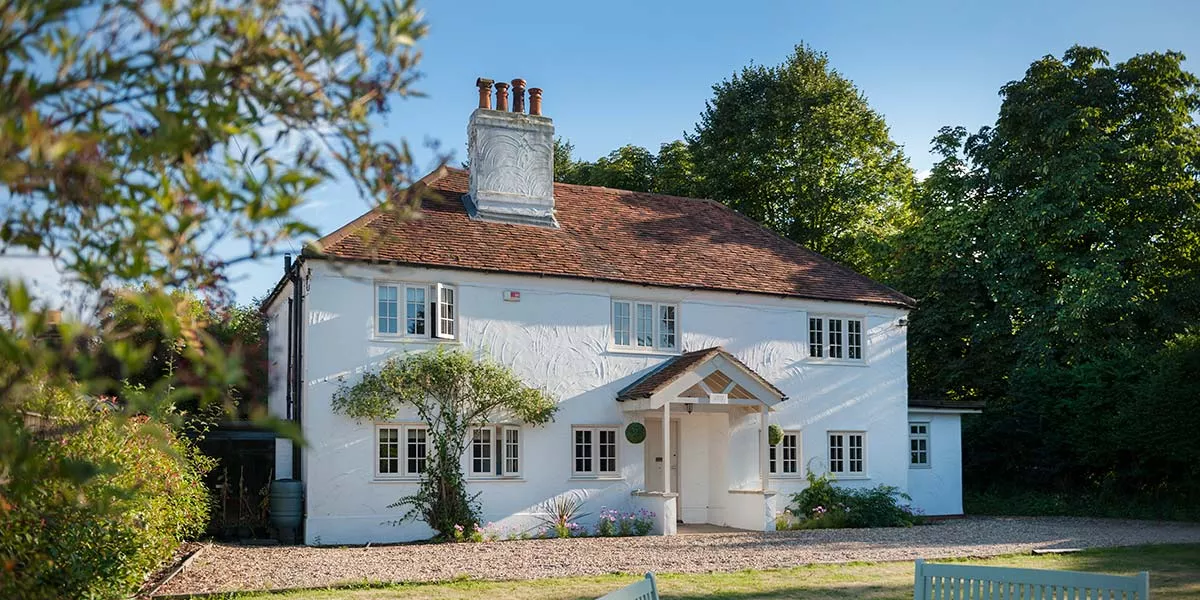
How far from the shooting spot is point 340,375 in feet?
62.1

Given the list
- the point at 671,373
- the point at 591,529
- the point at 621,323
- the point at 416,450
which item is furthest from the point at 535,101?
the point at 591,529

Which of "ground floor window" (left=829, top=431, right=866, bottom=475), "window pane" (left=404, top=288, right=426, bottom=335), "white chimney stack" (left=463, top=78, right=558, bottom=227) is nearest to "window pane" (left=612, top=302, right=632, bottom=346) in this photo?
"white chimney stack" (left=463, top=78, right=558, bottom=227)

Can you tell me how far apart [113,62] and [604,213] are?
2198 centimetres

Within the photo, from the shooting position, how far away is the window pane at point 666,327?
2239cm

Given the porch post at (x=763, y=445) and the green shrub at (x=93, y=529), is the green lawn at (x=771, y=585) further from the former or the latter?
the porch post at (x=763, y=445)

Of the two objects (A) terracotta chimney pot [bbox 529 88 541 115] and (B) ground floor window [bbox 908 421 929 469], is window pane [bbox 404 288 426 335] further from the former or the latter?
(B) ground floor window [bbox 908 421 929 469]

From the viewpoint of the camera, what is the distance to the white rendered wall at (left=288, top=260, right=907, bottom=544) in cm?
1877

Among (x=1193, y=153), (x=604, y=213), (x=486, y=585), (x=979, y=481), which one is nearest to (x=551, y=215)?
(x=604, y=213)

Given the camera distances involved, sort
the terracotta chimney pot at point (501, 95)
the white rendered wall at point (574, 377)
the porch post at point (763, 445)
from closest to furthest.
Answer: the white rendered wall at point (574, 377), the porch post at point (763, 445), the terracotta chimney pot at point (501, 95)

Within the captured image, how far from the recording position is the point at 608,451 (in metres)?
21.5

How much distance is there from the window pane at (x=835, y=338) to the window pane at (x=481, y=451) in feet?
28.7

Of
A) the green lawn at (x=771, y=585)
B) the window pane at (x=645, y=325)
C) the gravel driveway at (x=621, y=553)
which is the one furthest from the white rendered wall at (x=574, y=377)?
the green lawn at (x=771, y=585)

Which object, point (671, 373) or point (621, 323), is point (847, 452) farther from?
point (621, 323)

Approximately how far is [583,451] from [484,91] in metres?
7.92
